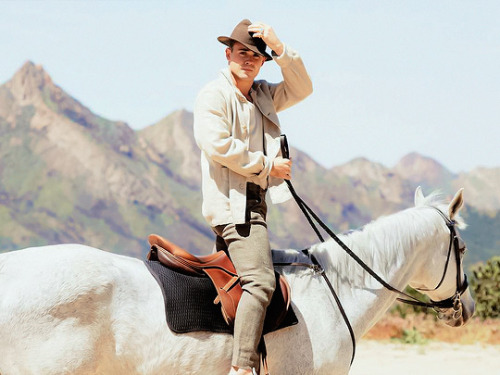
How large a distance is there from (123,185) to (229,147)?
87.8m

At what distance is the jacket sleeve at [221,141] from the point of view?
432 cm

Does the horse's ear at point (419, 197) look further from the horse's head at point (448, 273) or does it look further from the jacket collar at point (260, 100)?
the jacket collar at point (260, 100)

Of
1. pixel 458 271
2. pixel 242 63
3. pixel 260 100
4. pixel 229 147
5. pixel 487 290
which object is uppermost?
pixel 242 63

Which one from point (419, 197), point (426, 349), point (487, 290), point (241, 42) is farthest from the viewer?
point (487, 290)

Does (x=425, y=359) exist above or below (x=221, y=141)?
below

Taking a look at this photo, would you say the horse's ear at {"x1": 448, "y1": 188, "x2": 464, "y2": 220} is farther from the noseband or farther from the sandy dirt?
the sandy dirt

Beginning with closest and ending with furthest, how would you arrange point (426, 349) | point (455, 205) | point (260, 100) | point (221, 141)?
point (221, 141)
point (260, 100)
point (455, 205)
point (426, 349)

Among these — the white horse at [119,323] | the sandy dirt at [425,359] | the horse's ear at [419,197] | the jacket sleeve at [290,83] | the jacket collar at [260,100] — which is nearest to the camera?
the white horse at [119,323]

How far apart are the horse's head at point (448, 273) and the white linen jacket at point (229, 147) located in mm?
1363

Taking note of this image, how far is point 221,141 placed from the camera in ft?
14.2

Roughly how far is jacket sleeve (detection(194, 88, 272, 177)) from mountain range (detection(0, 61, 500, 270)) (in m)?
68.8

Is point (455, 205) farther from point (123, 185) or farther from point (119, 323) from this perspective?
point (123, 185)

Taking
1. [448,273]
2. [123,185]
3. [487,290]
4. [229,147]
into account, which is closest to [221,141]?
[229,147]


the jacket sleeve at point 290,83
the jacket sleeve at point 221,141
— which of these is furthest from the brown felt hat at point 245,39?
the jacket sleeve at point 221,141
